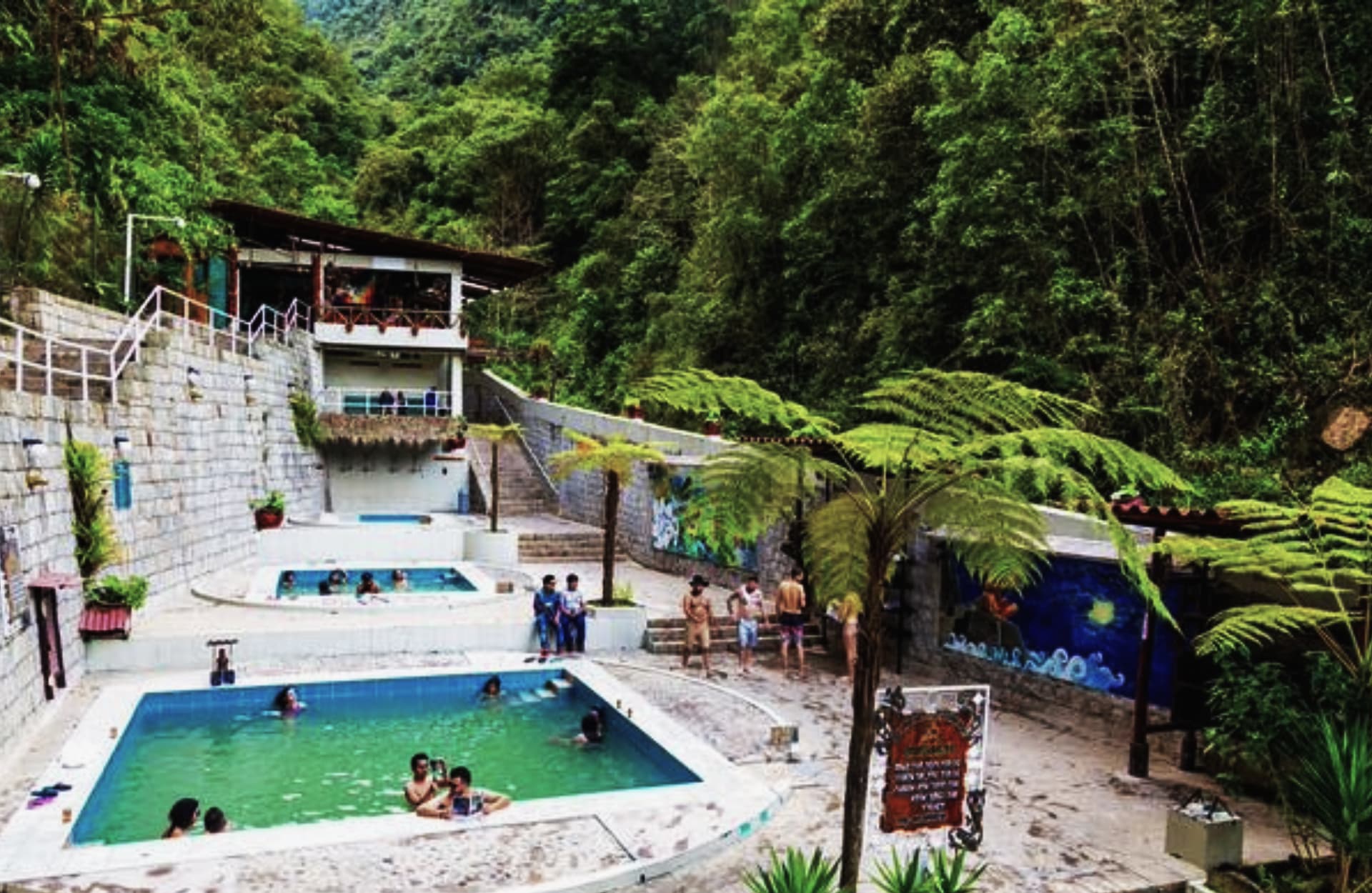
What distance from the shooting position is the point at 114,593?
42.1 ft

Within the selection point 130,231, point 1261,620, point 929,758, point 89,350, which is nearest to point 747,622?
point 929,758

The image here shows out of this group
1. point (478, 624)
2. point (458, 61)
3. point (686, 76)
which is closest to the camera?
point (478, 624)

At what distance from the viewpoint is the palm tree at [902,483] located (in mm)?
5836

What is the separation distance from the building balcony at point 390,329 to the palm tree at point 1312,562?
26.2m

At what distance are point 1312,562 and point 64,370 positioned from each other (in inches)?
578

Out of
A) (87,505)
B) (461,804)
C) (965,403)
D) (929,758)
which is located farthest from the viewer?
(87,505)

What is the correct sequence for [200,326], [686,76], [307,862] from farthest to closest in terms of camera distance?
1. [686,76]
2. [200,326]
3. [307,862]

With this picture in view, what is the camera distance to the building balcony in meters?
30.8

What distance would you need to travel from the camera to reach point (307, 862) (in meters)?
7.20

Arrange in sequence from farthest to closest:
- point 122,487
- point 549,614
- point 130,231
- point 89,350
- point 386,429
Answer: point 386,429, point 130,231, point 549,614, point 122,487, point 89,350

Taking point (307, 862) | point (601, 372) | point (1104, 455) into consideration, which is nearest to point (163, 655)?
point (307, 862)

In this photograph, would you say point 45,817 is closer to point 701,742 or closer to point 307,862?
point 307,862

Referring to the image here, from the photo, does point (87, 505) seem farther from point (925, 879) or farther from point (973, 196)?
point (973, 196)

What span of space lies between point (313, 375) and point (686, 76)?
21.1m
